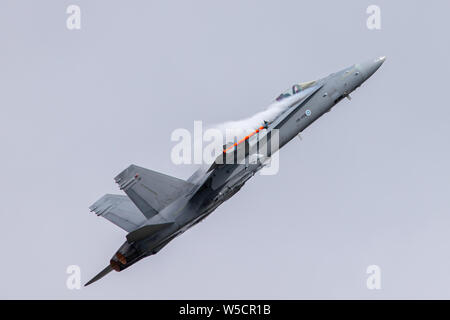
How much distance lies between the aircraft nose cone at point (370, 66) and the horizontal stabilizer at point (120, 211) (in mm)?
9284

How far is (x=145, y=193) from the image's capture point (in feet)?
101

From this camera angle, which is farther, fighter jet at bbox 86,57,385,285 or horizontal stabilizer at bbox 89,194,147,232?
horizontal stabilizer at bbox 89,194,147,232

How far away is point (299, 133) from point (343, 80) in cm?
242

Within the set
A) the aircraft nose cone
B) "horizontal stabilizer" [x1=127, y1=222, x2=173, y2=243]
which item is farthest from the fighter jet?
the aircraft nose cone

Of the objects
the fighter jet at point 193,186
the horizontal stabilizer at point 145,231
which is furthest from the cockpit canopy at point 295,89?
the horizontal stabilizer at point 145,231

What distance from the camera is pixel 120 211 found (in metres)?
31.8

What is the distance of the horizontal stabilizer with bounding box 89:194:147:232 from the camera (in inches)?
1230

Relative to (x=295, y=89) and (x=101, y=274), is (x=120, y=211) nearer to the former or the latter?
(x=101, y=274)

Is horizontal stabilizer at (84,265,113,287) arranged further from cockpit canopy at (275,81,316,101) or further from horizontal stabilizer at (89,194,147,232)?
cockpit canopy at (275,81,316,101)

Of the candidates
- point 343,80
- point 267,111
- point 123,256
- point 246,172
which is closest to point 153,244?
point 123,256

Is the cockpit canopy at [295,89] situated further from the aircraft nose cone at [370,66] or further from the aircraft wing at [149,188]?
the aircraft wing at [149,188]

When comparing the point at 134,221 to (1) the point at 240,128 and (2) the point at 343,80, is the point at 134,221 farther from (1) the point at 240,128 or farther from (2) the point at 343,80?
(2) the point at 343,80

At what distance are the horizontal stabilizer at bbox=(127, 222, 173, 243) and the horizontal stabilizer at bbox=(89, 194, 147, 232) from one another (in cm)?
63

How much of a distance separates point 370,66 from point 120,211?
10162 mm
